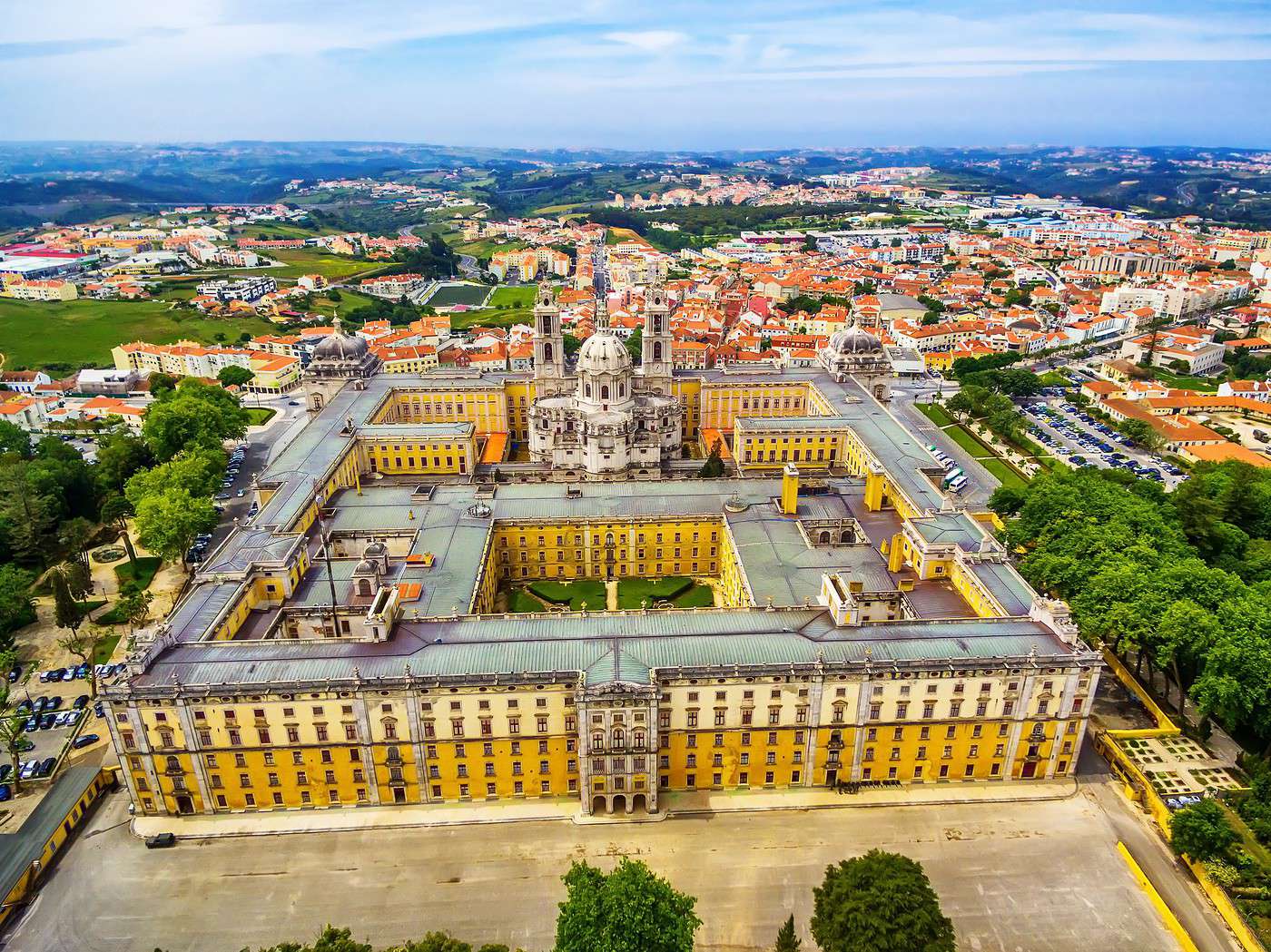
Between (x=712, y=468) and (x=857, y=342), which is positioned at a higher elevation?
(x=857, y=342)

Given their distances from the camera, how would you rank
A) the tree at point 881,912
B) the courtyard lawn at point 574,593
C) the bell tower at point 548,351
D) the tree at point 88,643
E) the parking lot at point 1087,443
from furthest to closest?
the parking lot at point 1087,443 < the bell tower at point 548,351 < the courtyard lawn at point 574,593 < the tree at point 88,643 < the tree at point 881,912

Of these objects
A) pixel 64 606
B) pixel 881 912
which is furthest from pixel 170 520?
pixel 881 912

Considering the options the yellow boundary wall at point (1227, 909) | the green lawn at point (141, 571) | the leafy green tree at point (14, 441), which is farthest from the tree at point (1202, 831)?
the leafy green tree at point (14, 441)

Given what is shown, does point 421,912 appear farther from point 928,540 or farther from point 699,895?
point 928,540

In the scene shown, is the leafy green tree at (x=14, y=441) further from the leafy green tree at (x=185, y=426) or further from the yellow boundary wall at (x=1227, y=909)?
the yellow boundary wall at (x=1227, y=909)

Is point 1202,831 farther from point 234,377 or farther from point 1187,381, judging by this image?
→ point 234,377

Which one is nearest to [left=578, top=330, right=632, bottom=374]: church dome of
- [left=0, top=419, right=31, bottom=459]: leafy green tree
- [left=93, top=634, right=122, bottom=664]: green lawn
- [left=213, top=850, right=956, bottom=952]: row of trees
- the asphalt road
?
[left=93, top=634, right=122, bottom=664]: green lawn
